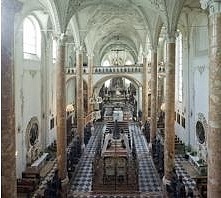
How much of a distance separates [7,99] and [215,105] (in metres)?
4.54

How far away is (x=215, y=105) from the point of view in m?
7.38

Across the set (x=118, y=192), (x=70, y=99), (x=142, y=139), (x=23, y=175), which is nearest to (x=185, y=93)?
(x=142, y=139)

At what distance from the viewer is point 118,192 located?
1416 centimetres

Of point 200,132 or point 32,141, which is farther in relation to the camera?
point 32,141

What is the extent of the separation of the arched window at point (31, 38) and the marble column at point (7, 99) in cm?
1088

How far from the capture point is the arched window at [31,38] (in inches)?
718

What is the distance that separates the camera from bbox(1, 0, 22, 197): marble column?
694 centimetres

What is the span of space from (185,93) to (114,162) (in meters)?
8.86

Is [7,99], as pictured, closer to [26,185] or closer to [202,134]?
[26,185]

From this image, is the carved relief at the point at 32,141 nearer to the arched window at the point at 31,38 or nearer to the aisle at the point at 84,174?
the aisle at the point at 84,174

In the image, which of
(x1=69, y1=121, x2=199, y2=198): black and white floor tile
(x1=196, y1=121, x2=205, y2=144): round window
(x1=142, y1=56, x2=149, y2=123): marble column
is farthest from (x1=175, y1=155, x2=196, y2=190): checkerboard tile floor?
(x1=142, y1=56, x2=149, y2=123): marble column

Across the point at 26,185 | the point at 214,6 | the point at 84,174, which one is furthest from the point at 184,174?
the point at 214,6

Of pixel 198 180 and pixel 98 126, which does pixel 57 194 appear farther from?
pixel 98 126

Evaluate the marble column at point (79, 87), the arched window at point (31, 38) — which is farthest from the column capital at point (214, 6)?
the marble column at point (79, 87)
